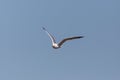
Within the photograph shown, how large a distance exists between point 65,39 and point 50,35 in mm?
2374

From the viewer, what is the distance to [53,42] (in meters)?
39.4

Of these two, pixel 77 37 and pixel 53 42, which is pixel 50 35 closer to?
pixel 53 42

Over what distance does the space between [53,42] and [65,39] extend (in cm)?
169

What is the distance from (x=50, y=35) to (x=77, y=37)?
4441 millimetres

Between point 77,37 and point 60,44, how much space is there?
261 cm

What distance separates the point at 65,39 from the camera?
38188mm

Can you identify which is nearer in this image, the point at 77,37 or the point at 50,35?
the point at 77,37

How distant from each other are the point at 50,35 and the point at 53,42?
0.96 meters

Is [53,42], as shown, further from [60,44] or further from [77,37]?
[77,37]

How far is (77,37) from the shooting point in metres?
36.3

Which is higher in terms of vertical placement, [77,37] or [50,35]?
[50,35]

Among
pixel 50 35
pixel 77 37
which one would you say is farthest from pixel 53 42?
pixel 77 37

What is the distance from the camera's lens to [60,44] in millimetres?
38406

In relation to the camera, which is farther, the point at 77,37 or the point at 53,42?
the point at 53,42
